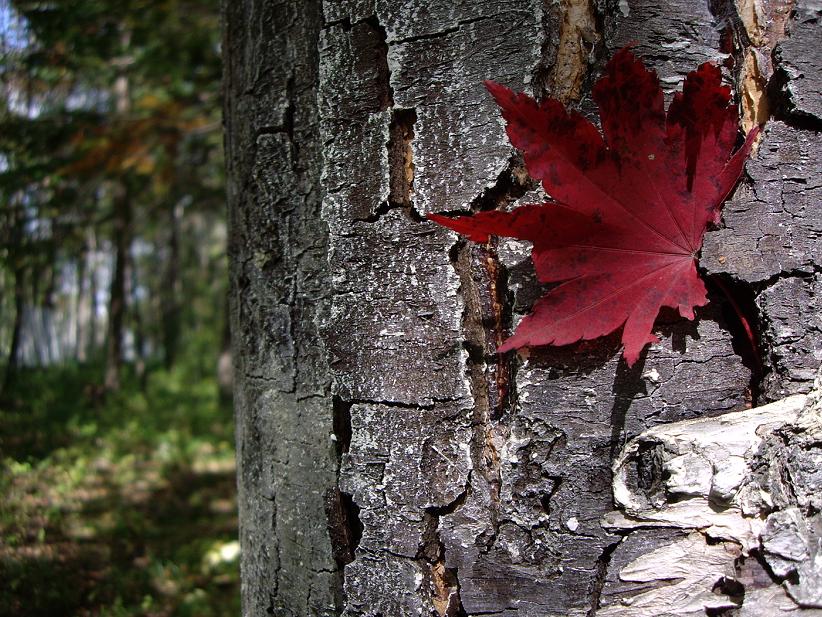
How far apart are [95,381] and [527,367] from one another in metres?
8.72

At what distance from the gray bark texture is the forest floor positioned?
1.23m

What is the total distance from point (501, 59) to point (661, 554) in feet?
2.09

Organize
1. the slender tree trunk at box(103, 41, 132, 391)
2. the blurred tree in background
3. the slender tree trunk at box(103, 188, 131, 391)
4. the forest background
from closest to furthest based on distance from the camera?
the forest background < the blurred tree in background < the slender tree trunk at box(103, 41, 132, 391) < the slender tree trunk at box(103, 188, 131, 391)

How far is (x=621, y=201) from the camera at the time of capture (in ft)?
2.53

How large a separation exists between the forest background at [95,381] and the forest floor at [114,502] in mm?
11

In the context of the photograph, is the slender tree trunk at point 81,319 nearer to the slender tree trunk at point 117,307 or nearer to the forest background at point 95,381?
the slender tree trunk at point 117,307

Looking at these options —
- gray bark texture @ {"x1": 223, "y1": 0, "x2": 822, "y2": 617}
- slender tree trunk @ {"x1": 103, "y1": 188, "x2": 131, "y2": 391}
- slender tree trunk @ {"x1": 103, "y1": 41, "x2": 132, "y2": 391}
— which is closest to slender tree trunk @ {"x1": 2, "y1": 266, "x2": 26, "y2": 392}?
gray bark texture @ {"x1": 223, "y1": 0, "x2": 822, "y2": 617}

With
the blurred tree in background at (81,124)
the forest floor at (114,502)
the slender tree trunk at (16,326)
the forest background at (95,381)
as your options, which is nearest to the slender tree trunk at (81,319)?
the forest floor at (114,502)

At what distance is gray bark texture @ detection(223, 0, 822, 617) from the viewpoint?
0.72m

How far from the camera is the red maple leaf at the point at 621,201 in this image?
0.73m

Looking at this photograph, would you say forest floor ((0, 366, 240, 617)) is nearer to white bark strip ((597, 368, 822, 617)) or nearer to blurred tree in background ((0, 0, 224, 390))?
blurred tree in background ((0, 0, 224, 390))

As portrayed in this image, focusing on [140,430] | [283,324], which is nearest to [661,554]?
[283,324]

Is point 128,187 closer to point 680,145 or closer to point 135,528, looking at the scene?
point 135,528

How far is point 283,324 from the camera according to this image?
3.02 feet
